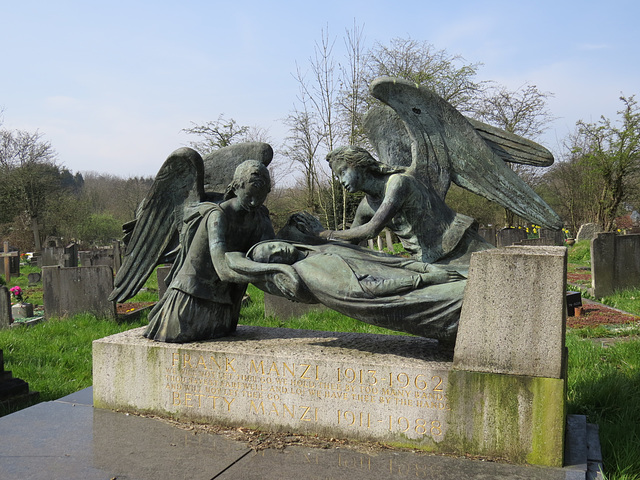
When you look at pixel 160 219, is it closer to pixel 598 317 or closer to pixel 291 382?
pixel 291 382

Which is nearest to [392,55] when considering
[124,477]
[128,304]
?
[128,304]

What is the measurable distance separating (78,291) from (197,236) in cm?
551

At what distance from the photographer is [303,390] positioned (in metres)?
3.42

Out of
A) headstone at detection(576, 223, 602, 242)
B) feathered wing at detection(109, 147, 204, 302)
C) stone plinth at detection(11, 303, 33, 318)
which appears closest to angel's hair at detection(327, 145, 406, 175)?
feathered wing at detection(109, 147, 204, 302)

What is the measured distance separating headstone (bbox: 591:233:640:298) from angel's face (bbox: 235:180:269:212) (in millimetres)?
9019

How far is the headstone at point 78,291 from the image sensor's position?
8.46 metres

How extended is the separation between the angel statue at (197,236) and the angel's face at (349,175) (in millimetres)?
505

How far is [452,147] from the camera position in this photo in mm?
3900

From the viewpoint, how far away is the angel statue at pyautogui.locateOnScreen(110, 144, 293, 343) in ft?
12.5

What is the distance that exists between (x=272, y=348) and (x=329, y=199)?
15925mm

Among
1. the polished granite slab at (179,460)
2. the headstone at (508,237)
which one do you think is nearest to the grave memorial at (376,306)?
the polished granite slab at (179,460)

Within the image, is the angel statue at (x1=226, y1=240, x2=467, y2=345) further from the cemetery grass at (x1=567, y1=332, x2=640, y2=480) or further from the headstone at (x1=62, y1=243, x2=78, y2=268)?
the headstone at (x1=62, y1=243, x2=78, y2=268)

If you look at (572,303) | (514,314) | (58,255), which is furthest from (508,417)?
(58,255)

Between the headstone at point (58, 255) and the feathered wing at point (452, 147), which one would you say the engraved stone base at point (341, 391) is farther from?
the headstone at point (58, 255)
